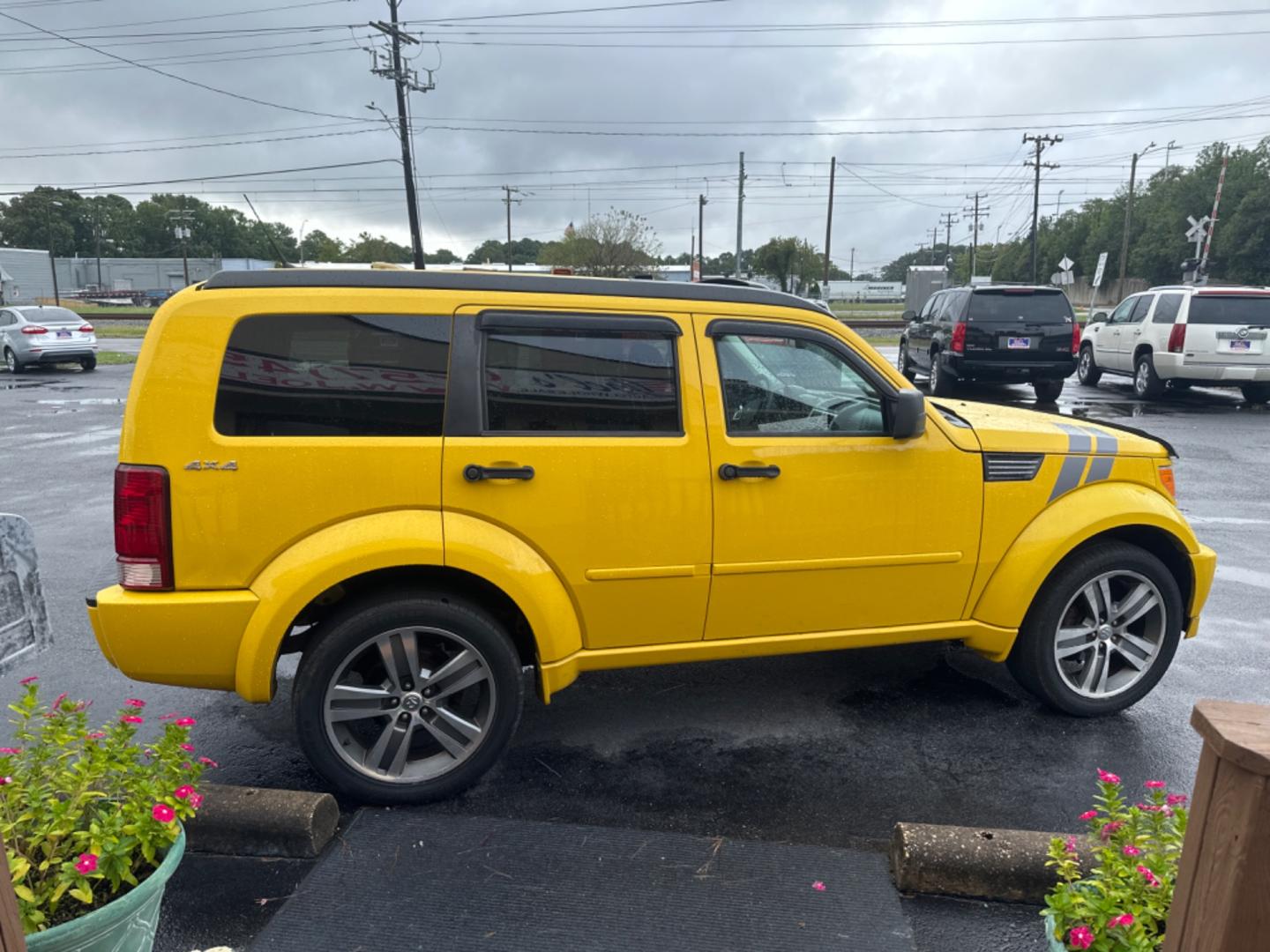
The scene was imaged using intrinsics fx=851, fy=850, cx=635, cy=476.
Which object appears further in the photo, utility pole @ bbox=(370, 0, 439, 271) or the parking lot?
utility pole @ bbox=(370, 0, 439, 271)

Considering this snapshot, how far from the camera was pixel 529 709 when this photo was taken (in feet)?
13.4

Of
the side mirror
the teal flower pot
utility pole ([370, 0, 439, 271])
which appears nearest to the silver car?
utility pole ([370, 0, 439, 271])

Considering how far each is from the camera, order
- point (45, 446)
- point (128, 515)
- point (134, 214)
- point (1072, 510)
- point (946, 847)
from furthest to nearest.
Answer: point (134, 214) < point (45, 446) < point (1072, 510) < point (128, 515) < point (946, 847)

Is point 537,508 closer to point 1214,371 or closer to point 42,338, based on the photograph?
point 1214,371

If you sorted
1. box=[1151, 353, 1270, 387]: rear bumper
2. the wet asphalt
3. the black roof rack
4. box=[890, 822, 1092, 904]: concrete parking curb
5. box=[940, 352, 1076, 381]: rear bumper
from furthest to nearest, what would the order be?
1. box=[940, 352, 1076, 381]: rear bumper
2. box=[1151, 353, 1270, 387]: rear bumper
3. the wet asphalt
4. the black roof rack
5. box=[890, 822, 1092, 904]: concrete parking curb

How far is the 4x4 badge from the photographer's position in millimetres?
2908

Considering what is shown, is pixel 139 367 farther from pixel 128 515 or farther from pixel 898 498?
pixel 898 498

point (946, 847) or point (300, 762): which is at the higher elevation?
point (946, 847)

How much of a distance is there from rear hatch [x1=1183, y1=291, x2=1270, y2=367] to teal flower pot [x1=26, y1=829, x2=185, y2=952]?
1577 cm

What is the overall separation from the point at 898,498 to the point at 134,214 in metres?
127

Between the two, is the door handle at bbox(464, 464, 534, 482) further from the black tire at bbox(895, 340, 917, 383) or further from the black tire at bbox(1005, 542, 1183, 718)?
the black tire at bbox(895, 340, 917, 383)

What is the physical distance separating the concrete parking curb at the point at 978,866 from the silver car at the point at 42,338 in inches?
956

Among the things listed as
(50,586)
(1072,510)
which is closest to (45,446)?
(50,586)

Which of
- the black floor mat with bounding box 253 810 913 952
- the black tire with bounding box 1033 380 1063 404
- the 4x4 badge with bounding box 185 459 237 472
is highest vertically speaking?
the 4x4 badge with bounding box 185 459 237 472
